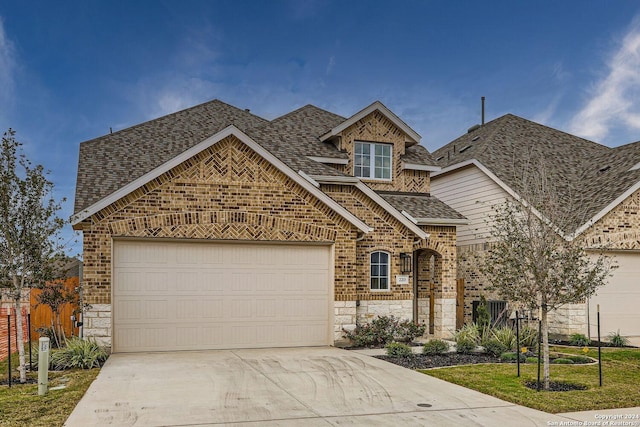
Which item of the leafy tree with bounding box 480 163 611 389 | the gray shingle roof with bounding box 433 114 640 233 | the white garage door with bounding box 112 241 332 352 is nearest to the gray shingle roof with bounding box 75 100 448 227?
the white garage door with bounding box 112 241 332 352

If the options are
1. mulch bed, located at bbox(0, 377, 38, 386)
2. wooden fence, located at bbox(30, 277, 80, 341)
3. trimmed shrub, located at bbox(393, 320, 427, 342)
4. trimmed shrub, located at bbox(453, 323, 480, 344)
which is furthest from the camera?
wooden fence, located at bbox(30, 277, 80, 341)

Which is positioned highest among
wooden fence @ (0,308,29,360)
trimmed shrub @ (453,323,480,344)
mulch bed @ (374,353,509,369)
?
trimmed shrub @ (453,323,480,344)

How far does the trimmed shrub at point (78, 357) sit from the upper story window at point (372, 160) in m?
10.2

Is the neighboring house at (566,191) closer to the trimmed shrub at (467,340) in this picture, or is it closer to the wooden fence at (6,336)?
the trimmed shrub at (467,340)

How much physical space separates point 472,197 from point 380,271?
263 inches

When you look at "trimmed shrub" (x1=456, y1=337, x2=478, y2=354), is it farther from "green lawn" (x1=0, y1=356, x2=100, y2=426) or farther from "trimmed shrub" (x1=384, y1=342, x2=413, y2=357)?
"green lawn" (x1=0, y1=356, x2=100, y2=426)

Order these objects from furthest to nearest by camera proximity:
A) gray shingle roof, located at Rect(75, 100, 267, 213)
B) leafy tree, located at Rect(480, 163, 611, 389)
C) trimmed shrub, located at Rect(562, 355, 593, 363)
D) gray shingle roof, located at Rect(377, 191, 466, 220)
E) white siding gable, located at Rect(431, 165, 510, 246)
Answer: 1. white siding gable, located at Rect(431, 165, 510, 246)
2. gray shingle roof, located at Rect(377, 191, 466, 220)
3. gray shingle roof, located at Rect(75, 100, 267, 213)
4. trimmed shrub, located at Rect(562, 355, 593, 363)
5. leafy tree, located at Rect(480, 163, 611, 389)

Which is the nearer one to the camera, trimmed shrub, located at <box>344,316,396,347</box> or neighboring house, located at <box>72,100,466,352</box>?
neighboring house, located at <box>72,100,466,352</box>

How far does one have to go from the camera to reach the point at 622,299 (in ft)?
63.3

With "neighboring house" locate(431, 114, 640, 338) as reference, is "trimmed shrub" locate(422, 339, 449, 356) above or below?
below

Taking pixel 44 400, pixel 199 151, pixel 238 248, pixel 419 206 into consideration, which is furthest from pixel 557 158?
pixel 44 400

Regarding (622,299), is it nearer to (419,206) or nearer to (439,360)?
(419,206)

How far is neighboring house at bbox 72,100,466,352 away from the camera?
47.9ft

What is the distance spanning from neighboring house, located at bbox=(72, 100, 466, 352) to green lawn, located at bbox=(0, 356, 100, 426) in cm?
273
